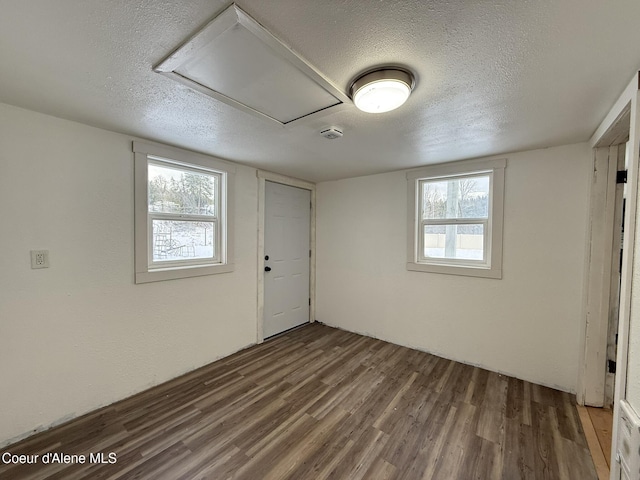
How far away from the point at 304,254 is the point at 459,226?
2.18m

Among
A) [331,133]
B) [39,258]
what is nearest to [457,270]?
[331,133]

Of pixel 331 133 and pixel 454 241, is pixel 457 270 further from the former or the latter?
pixel 331 133

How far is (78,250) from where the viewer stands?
1.94m

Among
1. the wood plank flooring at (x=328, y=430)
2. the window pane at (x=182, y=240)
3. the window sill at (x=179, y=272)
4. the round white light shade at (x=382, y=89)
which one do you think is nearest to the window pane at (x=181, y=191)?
the window pane at (x=182, y=240)

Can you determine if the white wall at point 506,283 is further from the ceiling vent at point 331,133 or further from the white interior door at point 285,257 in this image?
the ceiling vent at point 331,133

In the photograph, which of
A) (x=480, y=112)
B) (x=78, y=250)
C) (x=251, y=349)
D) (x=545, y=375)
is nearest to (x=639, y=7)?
(x=480, y=112)

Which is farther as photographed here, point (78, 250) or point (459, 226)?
point (459, 226)

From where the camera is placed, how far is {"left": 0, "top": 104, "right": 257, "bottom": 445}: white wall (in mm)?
1696

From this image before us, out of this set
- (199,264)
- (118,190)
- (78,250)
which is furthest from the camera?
(199,264)

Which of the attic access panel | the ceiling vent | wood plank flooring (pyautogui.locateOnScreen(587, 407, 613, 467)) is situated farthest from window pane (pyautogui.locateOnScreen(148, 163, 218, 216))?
wood plank flooring (pyautogui.locateOnScreen(587, 407, 613, 467))

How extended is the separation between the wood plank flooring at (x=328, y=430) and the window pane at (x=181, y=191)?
171 cm

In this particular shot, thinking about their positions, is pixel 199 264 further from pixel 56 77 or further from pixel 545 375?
pixel 545 375

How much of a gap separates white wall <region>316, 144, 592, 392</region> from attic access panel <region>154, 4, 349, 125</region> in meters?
2.08

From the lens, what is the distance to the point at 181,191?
2.62 meters
